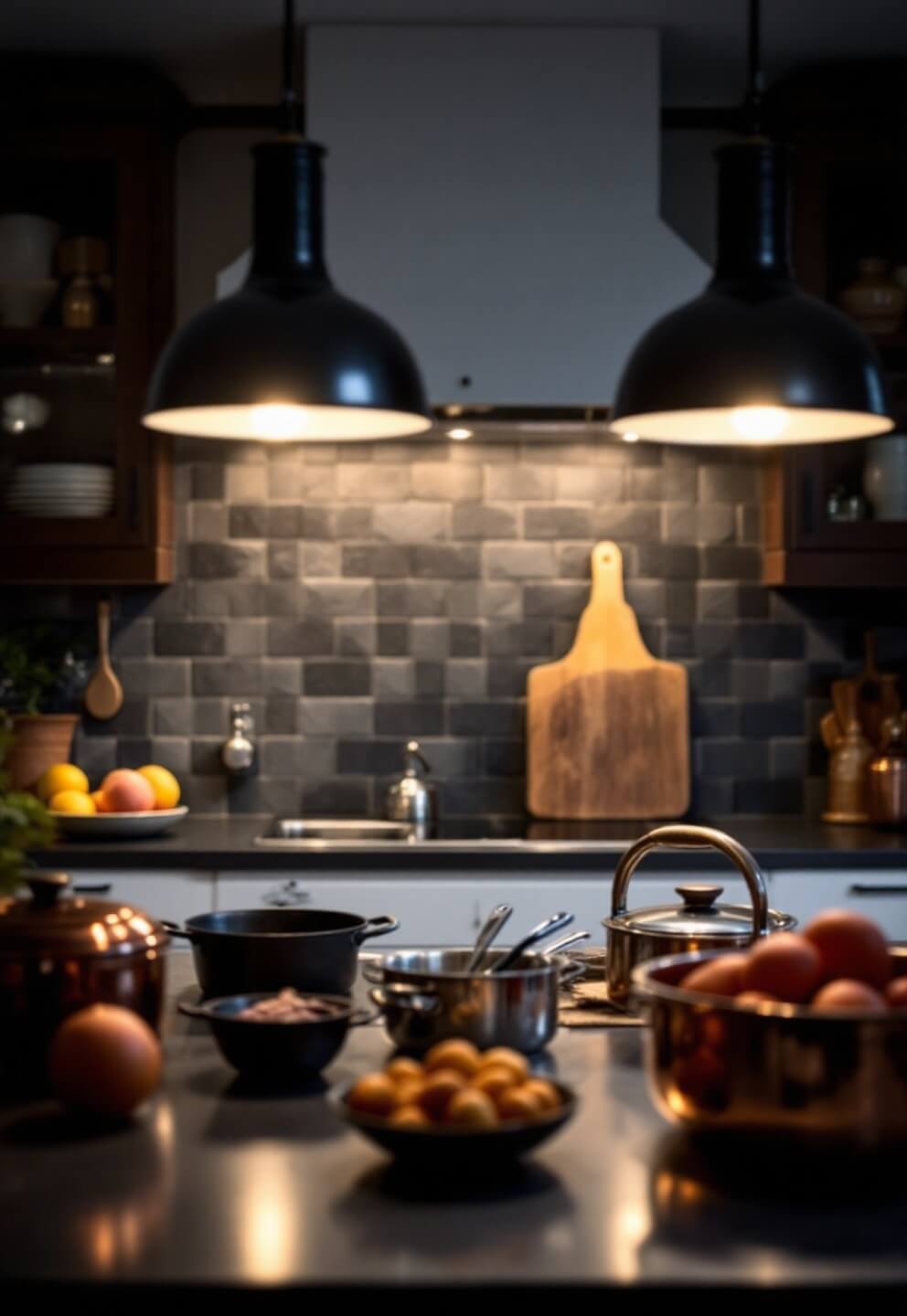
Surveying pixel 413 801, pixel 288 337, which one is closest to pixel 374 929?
pixel 288 337

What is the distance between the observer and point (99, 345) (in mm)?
3729

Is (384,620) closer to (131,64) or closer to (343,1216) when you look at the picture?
(131,64)

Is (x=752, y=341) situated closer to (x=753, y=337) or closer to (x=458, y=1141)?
(x=753, y=337)

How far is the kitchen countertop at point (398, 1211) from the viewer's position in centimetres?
116

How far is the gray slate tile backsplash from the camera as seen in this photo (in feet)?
13.2

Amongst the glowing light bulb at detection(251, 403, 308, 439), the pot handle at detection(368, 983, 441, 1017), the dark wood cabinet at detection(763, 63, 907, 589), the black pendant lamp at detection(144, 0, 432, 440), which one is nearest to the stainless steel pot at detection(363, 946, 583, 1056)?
the pot handle at detection(368, 983, 441, 1017)

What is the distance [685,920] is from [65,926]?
0.73 m

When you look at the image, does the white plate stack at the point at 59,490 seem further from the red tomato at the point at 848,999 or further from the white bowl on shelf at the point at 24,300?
the red tomato at the point at 848,999

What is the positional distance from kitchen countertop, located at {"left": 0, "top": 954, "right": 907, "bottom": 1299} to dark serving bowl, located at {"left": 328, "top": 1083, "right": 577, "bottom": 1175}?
0.08ft

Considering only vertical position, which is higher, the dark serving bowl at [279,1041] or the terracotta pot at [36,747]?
the terracotta pot at [36,747]

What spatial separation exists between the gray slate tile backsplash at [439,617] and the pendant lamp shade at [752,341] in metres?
2.01


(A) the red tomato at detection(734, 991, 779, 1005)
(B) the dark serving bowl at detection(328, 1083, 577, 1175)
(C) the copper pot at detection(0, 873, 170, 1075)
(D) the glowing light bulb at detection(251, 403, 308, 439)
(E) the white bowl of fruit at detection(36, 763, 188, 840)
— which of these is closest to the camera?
(B) the dark serving bowl at detection(328, 1083, 577, 1175)

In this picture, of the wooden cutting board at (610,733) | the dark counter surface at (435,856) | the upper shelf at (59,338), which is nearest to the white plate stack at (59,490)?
the upper shelf at (59,338)

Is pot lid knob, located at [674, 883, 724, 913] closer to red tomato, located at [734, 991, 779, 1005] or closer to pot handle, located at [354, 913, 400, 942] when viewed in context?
pot handle, located at [354, 913, 400, 942]
